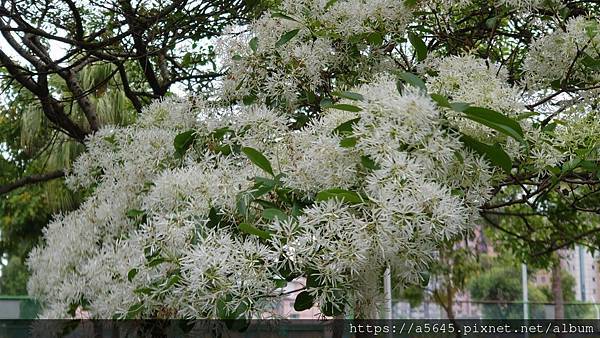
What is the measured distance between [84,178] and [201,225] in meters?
1.12

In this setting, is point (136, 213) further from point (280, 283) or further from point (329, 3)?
point (329, 3)

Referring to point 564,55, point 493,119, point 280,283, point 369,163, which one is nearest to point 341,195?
point 369,163

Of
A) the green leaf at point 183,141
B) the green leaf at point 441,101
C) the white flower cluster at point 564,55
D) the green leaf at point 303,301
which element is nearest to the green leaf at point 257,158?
the green leaf at point 303,301

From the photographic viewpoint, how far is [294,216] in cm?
130

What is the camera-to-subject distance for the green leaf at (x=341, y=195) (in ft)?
3.93

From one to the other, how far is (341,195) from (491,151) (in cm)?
39

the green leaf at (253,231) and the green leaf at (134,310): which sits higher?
the green leaf at (253,231)

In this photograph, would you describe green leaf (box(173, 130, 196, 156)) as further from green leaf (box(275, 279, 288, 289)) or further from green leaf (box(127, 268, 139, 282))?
green leaf (box(275, 279, 288, 289))

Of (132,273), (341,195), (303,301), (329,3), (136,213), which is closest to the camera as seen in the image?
(341,195)

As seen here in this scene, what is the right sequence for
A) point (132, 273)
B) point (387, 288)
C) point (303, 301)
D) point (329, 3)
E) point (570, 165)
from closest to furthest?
1. point (303, 301)
2. point (132, 273)
3. point (570, 165)
4. point (387, 288)
5. point (329, 3)

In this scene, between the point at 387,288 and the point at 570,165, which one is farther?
the point at 387,288

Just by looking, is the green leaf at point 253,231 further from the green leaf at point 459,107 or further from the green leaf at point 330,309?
the green leaf at point 459,107

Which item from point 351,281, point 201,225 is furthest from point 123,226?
point 351,281

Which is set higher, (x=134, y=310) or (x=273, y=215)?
(x=273, y=215)
